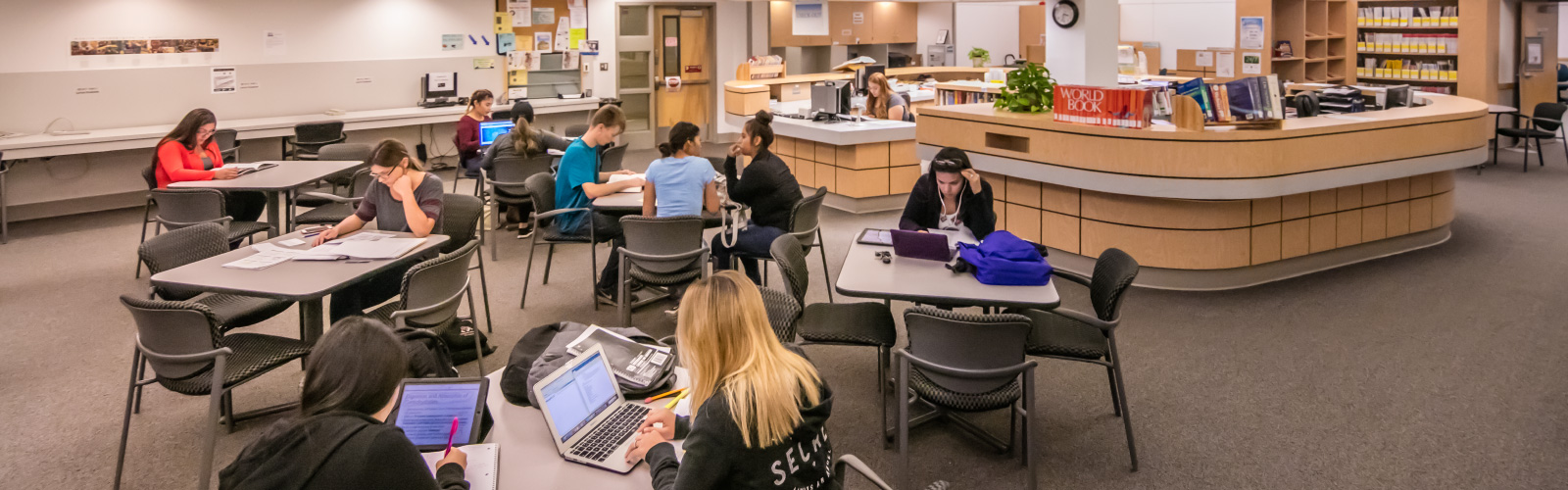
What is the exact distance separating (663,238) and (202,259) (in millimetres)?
2090

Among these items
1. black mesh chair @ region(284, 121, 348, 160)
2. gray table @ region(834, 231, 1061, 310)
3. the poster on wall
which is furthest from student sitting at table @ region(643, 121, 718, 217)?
the poster on wall

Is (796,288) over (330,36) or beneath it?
beneath

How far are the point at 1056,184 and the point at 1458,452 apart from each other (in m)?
3.15

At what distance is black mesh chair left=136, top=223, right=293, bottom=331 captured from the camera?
4.52m

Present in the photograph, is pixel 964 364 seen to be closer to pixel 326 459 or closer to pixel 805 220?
pixel 326 459

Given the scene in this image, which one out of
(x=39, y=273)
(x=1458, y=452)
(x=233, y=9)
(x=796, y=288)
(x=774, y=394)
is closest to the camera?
(x=774, y=394)

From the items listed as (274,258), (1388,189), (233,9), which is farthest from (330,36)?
→ (1388,189)

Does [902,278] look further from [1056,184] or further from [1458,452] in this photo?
[1056,184]

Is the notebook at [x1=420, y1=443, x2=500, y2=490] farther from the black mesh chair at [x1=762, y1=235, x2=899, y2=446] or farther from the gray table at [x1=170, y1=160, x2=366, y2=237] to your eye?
A: the gray table at [x1=170, y1=160, x2=366, y2=237]

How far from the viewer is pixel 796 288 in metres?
4.32

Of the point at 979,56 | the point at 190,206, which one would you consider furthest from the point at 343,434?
the point at 979,56

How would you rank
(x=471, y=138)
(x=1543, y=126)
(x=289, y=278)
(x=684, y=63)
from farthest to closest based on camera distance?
(x=684, y=63)
(x=1543, y=126)
(x=471, y=138)
(x=289, y=278)

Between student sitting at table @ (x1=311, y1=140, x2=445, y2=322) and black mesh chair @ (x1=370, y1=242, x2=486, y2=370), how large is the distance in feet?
1.14

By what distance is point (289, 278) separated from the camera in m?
4.17
